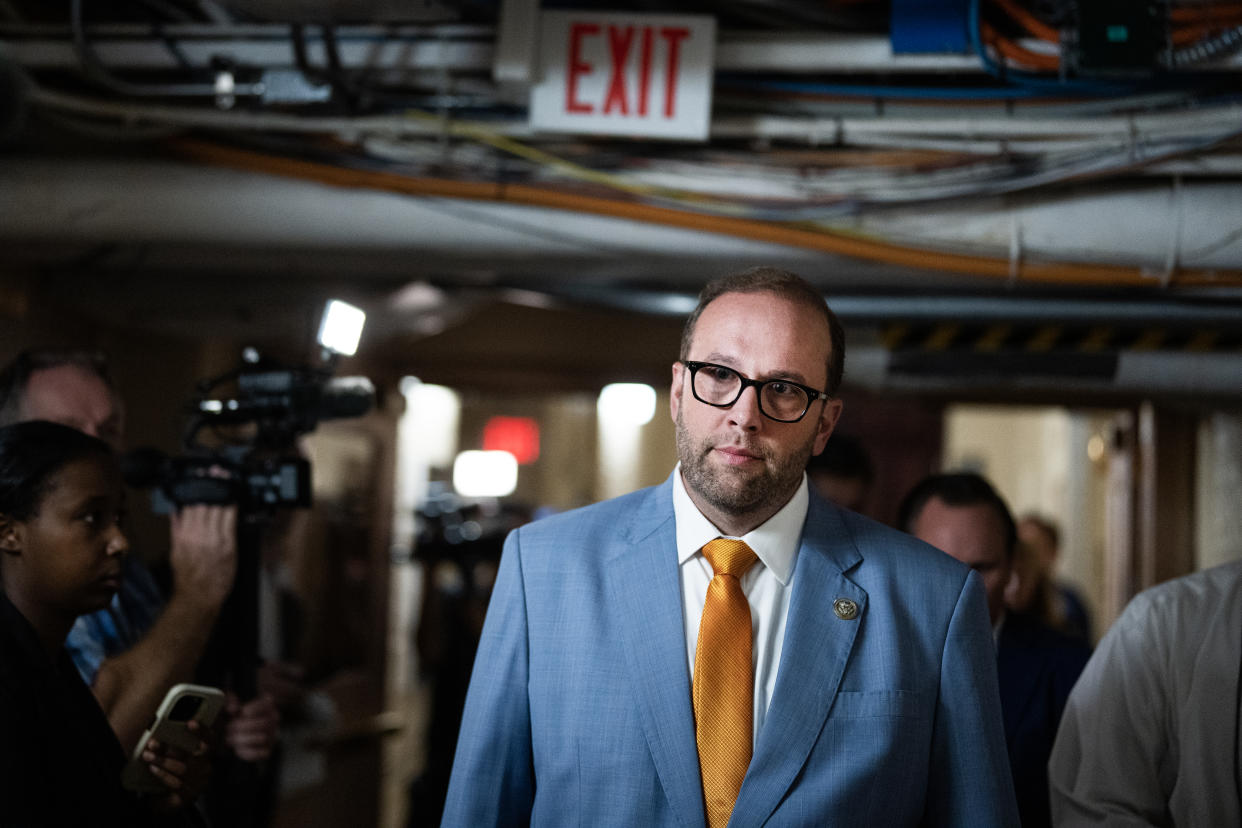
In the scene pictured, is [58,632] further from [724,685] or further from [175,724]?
[724,685]

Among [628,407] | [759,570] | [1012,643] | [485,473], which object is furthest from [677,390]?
[628,407]

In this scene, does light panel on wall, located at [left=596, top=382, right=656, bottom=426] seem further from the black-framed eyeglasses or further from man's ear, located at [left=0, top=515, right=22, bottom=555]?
the black-framed eyeglasses

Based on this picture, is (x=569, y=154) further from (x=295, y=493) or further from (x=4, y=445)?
(x=4, y=445)

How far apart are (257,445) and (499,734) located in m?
1.01

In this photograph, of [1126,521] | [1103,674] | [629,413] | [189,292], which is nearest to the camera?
[1103,674]

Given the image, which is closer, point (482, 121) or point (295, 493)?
point (295, 493)

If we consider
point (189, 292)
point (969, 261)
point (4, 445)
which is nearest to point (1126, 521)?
point (969, 261)

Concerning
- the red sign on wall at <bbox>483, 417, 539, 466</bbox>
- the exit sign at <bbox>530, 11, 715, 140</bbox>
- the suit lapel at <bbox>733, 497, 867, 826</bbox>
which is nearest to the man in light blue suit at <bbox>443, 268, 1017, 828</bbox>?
the suit lapel at <bbox>733, 497, 867, 826</bbox>

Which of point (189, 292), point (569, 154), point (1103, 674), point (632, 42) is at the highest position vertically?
point (632, 42)

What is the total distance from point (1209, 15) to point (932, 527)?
1.18 metres

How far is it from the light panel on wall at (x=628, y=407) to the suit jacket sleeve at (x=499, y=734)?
9870 millimetres

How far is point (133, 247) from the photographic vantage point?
3127 mm

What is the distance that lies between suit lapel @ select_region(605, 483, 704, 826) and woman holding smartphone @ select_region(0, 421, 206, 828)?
2.46 ft

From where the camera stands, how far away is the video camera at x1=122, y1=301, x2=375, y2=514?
211 centimetres
